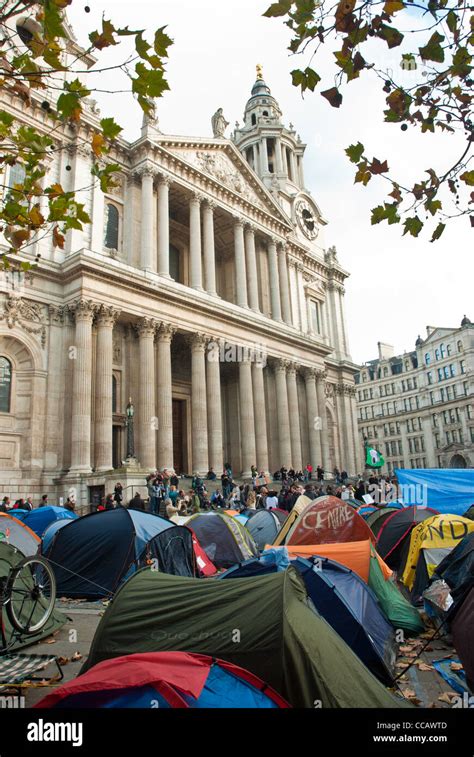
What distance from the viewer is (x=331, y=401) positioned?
48.2 meters

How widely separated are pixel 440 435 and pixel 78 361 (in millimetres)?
58414

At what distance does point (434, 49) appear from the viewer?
5.77 metres

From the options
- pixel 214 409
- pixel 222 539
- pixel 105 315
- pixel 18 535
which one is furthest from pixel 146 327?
pixel 18 535

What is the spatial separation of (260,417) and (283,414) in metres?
2.81

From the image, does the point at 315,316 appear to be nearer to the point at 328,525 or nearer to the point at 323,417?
the point at 323,417

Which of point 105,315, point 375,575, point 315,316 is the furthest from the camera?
point 315,316

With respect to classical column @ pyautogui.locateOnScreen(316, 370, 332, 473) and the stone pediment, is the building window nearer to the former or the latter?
classical column @ pyautogui.locateOnScreen(316, 370, 332, 473)

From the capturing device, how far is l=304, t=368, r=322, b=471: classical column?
135ft

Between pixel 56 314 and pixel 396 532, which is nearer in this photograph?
pixel 396 532

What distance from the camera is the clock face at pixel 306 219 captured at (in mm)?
50781

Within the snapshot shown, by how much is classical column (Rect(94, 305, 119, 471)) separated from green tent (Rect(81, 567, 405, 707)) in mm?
21621

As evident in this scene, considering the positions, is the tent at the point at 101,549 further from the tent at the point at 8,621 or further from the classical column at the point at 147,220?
the classical column at the point at 147,220

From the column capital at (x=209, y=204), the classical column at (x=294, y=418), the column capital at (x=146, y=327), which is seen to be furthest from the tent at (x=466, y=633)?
the column capital at (x=209, y=204)

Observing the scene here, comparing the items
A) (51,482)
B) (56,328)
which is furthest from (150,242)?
(51,482)
